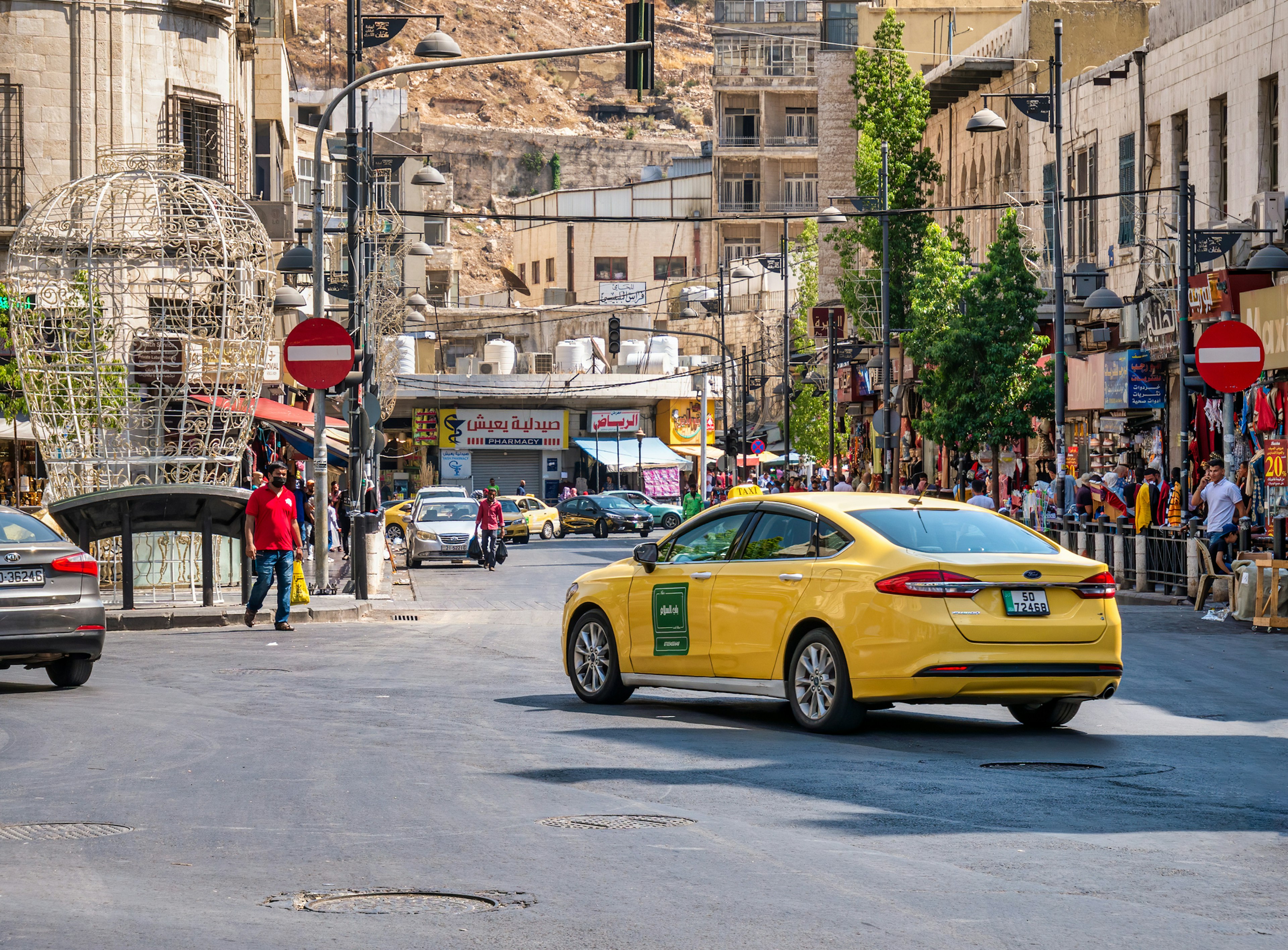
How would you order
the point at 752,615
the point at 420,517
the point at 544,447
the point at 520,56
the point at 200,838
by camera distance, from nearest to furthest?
the point at 200,838 → the point at 752,615 → the point at 520,56 → the point at 420,517 → the point at 544,447

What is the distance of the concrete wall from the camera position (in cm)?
11769

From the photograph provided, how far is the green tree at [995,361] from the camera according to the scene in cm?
3975

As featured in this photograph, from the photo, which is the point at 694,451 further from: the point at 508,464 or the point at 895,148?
the point at 895,148

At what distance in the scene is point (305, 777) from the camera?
400 inches

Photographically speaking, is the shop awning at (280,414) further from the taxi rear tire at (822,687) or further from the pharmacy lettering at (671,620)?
the taxi rear tire at (822,687)

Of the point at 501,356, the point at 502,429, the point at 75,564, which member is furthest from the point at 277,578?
the point at 501,356

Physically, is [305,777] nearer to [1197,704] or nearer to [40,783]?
[40,783]

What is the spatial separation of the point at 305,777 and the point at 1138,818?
4344 millimetres

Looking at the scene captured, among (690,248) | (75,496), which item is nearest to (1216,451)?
(75,496)

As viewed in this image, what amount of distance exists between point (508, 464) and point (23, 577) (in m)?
64.6

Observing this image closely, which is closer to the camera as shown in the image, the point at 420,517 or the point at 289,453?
the point at 420,517

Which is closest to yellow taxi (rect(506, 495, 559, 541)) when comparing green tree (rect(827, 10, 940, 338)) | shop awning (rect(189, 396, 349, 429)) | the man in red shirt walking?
Result: green tree (rect(827, 10, 940, 338))

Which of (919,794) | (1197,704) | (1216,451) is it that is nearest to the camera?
(919,794)

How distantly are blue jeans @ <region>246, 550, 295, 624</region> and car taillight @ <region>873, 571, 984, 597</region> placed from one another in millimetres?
10918
